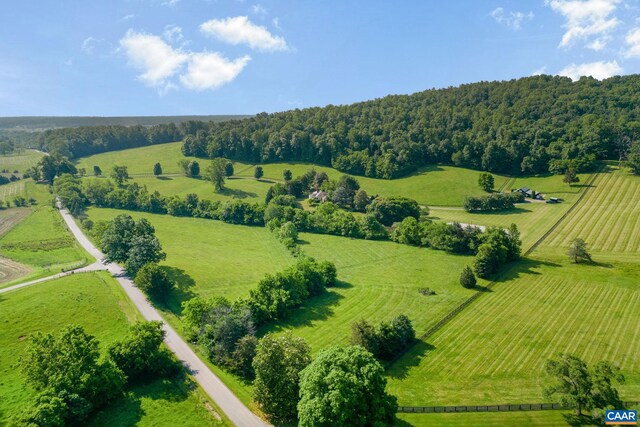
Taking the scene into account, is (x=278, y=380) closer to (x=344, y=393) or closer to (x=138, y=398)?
(x=344, y=393)

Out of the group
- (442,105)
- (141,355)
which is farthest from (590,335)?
(442,105)

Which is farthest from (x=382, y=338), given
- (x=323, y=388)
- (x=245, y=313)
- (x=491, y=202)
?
(x=491, y=202)

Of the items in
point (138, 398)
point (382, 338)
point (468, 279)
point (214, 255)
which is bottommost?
point (138, 398)

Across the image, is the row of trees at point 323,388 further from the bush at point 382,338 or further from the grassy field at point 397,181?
the grassy field at point 397,181

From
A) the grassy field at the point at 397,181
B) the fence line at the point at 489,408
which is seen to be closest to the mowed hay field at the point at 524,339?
the fence line at the point at 489,408

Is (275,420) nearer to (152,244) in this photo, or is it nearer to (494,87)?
(152,244)

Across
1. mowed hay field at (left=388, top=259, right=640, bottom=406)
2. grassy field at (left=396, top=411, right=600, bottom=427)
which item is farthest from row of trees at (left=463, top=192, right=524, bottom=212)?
grassy field at (left=396, top=411, right=600, bottom=427)
